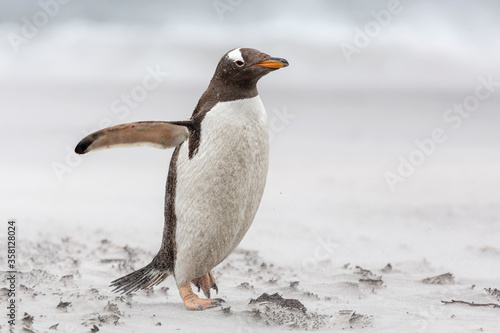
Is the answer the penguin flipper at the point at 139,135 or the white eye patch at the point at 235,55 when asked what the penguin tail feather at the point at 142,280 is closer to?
the penguin flipper at the point at 139,135

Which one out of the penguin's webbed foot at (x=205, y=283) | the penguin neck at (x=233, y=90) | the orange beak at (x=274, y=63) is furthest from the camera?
the penguin's webbed foot at (x=205, y=283)

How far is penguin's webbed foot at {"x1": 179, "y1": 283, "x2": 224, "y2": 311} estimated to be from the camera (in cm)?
387

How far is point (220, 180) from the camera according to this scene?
369cm

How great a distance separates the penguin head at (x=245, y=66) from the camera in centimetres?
364

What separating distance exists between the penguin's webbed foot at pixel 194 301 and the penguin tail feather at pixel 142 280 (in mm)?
171

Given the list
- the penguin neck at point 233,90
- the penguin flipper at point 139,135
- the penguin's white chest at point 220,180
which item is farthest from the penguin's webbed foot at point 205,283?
the penguin neck at point 233,90

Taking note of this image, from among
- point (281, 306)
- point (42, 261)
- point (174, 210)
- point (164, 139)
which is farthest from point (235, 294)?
point (42, 261)

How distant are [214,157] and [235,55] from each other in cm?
55

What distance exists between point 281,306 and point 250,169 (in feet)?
2.57

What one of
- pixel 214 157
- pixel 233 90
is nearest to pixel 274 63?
pixel 233 90

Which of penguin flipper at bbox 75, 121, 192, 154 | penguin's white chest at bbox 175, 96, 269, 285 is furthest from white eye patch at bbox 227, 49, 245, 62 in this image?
penguin flipper at bbox 75, 121, 192, 154

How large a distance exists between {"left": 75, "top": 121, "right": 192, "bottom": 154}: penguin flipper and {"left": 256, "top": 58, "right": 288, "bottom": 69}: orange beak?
509mm

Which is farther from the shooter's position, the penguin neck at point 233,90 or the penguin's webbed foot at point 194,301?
the penguin's webbed foot at point 194,301

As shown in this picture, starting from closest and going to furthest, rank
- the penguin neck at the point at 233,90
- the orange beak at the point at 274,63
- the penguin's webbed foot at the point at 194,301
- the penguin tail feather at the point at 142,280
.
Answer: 1. the orange beak at the point at 274,63
2. the penguin neck at the point at 233,90
3. the penguin's webbed foot at the point at 194,301
4. the penguin tail feather at the point at 142,280
